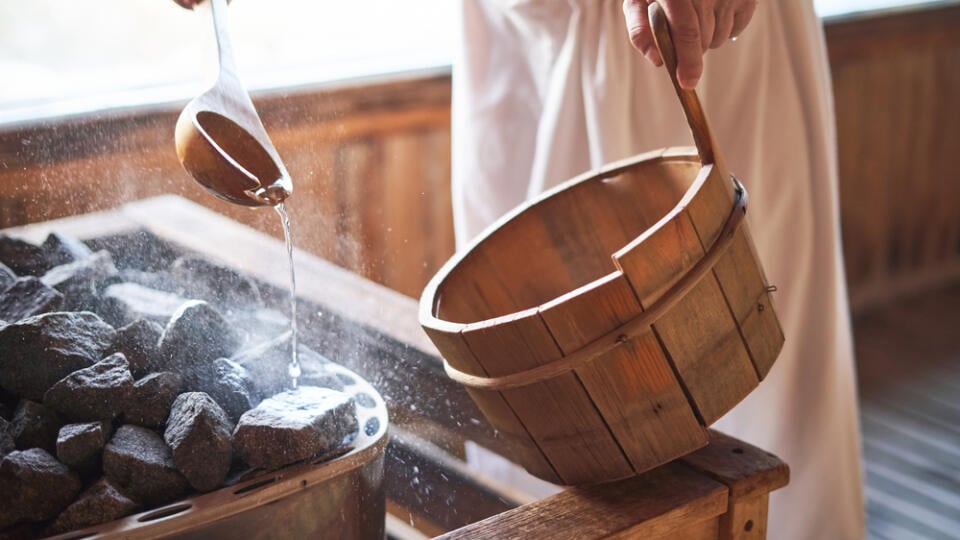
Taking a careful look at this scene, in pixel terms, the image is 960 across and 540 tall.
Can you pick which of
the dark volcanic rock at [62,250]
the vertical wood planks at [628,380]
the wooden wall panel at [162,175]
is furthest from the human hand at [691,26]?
the dark volcanic rock at [62,250]

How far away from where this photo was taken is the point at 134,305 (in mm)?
1214

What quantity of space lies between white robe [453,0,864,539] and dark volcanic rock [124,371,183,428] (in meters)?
0.62

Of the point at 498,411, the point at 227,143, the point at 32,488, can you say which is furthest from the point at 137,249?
the point at 498,411

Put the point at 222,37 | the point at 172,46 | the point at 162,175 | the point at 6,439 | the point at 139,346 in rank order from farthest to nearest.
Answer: the point at 172,46, the point at 162,175, the point at 222,37, the point at 139,346, the point at 6,439

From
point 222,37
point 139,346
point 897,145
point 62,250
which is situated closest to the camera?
point 139,346

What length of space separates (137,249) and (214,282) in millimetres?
112

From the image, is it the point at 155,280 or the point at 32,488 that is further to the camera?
the point at 155,280

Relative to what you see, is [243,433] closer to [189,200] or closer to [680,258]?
[680,258]

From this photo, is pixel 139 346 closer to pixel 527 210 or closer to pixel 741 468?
pixel 527 210

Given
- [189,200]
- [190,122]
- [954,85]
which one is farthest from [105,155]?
[954,85]

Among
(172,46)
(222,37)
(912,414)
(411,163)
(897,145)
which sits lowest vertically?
(912,414)

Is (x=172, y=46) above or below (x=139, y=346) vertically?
below

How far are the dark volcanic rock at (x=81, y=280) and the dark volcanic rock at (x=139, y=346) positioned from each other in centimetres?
14

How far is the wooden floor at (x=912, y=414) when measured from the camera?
2174 mm
